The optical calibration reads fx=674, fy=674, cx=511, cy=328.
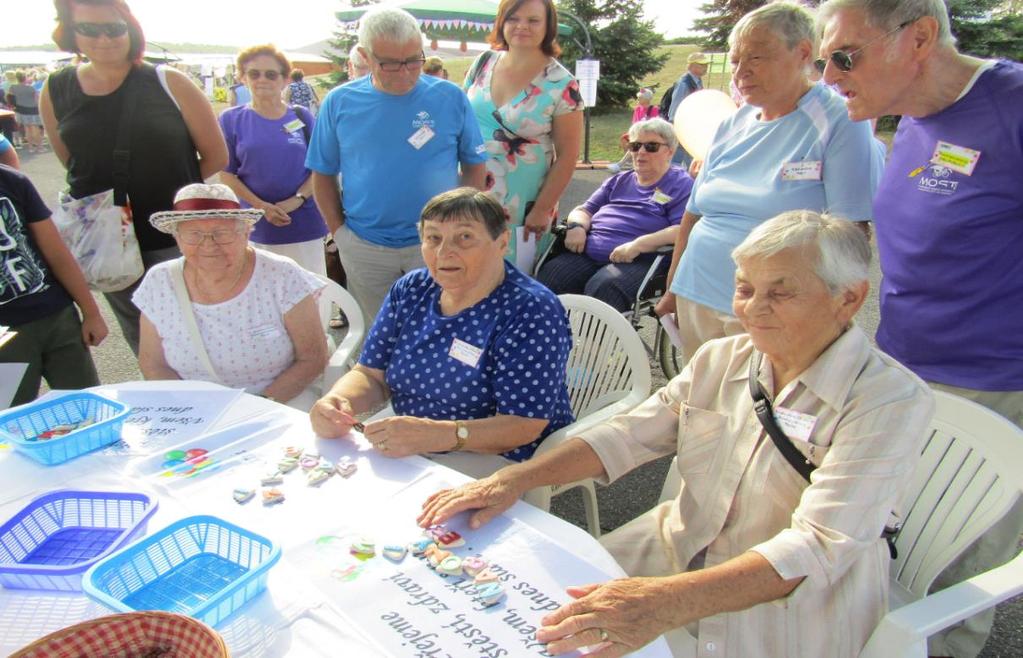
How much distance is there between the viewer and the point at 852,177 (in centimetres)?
218

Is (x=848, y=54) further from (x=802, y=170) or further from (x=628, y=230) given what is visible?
(x=628, y=230)

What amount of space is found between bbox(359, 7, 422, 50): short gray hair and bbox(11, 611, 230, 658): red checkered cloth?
8.42ft

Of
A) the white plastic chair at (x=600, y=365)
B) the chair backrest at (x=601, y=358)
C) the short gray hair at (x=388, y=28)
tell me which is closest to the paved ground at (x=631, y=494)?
the white plastic chair at (x=600, y=365)

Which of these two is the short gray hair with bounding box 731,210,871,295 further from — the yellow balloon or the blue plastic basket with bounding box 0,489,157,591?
the yellow balloon

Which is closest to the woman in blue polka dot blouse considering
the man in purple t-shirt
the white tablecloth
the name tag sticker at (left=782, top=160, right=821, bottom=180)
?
the white tablecloth

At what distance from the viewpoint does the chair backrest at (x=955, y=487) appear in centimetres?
157

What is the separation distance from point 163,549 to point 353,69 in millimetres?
4843

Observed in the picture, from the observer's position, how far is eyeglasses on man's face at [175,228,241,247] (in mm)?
2242

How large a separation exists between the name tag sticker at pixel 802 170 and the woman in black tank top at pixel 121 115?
240cm

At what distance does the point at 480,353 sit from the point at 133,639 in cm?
119

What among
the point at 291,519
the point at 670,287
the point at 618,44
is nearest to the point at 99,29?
the point at 291,519

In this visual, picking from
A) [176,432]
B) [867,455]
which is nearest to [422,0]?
[176,432]

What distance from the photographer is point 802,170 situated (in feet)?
7.30

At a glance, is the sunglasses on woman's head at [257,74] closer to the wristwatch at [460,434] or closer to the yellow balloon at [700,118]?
the yellow balloon at [700,118]
